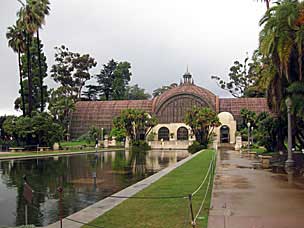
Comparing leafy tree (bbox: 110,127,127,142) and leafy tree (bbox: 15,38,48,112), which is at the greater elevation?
leafy tree (bbox: 15,38,48,112)

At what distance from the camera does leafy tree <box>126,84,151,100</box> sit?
112 m

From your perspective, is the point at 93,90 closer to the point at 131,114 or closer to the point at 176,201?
the point at 131,114

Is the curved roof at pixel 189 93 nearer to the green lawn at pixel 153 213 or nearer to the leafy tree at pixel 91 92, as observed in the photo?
the leafy tree at pixel 91 92

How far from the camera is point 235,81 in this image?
99188 mm

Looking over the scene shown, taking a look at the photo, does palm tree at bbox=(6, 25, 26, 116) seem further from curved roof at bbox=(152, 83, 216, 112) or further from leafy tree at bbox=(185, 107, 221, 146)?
curved roof at bbox=(152, 83, 216, 112)

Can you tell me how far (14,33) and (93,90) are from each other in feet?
163

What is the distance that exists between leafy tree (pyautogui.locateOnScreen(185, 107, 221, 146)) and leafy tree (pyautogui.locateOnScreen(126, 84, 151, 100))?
5597 cm

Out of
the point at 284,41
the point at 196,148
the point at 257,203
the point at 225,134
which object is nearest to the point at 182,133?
the point at 225,134

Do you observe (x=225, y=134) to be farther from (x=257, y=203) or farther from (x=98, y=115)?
(x=257, y=203)

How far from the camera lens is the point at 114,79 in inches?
3962

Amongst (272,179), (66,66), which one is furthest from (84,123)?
(272,179)

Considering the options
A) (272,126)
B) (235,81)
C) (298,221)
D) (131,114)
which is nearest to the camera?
(298,221)

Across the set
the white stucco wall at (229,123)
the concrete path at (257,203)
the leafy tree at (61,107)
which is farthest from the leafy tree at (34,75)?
the concrete path at (257,203)

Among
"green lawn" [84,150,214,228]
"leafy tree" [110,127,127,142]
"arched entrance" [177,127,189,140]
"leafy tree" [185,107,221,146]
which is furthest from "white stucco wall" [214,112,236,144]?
"green lawn" [84,150,214,228]
